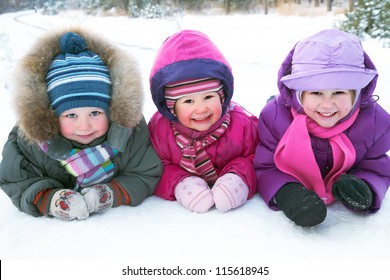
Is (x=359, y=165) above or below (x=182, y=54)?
below

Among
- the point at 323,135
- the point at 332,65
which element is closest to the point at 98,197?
the point at 323,135

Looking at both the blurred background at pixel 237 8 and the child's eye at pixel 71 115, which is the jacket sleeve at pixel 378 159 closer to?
the child's eye at pixel 71 115

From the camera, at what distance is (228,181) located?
1.97m

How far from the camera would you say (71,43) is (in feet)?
6.22

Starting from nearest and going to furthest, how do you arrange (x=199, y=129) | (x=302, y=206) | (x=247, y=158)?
(x=302, y=206), (x=199, y=129), (x=247, y=158)

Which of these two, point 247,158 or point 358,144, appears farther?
point 247,158

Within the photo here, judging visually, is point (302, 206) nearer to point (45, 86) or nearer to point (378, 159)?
point (378, 159)

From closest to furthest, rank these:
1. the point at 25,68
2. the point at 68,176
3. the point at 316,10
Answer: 1. the point at 25,68
2. the point at 68,176
3. the point at 316,10

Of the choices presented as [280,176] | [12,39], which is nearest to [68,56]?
[280,176]

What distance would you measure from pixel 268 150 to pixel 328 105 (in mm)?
404

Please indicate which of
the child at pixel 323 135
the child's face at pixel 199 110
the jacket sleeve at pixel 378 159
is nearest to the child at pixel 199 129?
the child's face at pixel 199 110

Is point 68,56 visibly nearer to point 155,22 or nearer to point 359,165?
point 359,165

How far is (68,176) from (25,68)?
1.86 ft

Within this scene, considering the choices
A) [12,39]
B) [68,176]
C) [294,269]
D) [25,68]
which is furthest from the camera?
[12,39]
